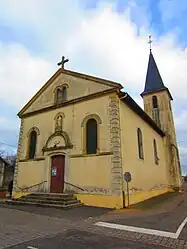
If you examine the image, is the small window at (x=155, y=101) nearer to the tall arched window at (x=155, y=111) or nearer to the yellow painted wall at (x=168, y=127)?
the tall arched window at (x=155, y=111)

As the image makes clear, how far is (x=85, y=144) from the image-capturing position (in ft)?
41.0

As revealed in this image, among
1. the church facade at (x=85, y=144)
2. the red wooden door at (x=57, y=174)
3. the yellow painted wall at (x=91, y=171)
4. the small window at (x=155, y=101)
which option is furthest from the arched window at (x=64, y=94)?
the small window at (x=155, y=101)

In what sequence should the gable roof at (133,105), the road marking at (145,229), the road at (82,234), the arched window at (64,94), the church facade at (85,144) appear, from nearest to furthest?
1. the road at (82,234)
2. the road marking at (145,229)
3. the church facade at (85,144)
4. the gable roof at (133,105)
5. the arched window at (64,94)

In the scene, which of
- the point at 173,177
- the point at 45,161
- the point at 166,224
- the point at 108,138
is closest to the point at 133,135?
the point at 108,138

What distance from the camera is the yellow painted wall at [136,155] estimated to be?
40.0 feet

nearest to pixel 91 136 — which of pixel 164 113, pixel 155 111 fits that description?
pixel 164 113

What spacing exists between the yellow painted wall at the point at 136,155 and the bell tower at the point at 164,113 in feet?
14.7

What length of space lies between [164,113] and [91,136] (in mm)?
14339

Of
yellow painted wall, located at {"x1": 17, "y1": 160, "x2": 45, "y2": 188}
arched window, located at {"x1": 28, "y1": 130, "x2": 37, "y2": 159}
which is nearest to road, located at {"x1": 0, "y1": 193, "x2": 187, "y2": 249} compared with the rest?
yellow painted wall, located at {"x1": 17, "y1": 160, "x2": 45, "y2": 188}

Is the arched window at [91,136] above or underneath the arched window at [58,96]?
underneath

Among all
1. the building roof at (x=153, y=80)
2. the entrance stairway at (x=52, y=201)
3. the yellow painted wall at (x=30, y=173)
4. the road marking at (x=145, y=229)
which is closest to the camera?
the road marking at (x=145, y=229)

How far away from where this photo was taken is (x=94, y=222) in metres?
7.12

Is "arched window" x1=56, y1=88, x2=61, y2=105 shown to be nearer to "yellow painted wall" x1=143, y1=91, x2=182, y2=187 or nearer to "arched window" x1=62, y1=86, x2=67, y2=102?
"arched window" x1=62, y1=86, x2=67, y2=102

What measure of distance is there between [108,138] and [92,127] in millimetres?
1504
